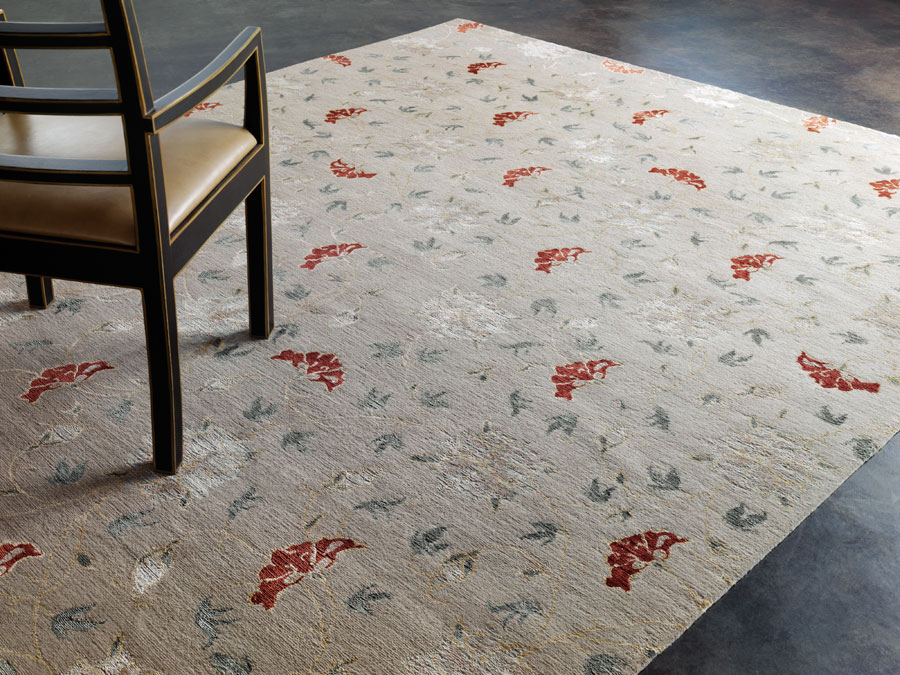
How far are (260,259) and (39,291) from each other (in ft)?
1.93

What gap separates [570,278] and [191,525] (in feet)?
3.93

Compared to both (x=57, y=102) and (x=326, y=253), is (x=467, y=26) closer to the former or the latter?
(x=326, y=253)

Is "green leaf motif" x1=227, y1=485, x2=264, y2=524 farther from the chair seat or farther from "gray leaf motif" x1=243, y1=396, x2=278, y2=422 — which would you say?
the chair seat

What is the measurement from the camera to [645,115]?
3.32 meters

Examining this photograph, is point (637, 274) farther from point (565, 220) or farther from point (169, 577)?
point (169, 577)

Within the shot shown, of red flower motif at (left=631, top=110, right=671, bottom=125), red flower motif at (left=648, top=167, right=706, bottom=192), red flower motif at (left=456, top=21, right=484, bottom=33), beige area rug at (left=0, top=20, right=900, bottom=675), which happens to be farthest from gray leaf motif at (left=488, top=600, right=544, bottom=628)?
red flower motif at (left=456, top=21, right=484, bottom=33)

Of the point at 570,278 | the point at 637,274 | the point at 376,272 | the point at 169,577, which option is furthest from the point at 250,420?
the point at 637,274

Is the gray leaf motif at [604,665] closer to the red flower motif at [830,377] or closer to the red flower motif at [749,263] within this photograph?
the red flower motif at [830,377]

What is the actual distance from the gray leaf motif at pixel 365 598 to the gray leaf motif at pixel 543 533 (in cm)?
27

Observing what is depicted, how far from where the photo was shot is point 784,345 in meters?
1.99

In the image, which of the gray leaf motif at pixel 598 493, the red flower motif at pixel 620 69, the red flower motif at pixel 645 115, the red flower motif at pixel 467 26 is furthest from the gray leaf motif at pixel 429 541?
the red flower motif at pixel 467 26

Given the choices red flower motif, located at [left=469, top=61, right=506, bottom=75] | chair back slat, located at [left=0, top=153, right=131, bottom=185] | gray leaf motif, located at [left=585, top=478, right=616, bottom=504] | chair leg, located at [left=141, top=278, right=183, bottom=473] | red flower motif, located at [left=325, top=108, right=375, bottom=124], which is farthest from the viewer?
red flower motif, located at [left=469, top=61, right=506, bottom=75]

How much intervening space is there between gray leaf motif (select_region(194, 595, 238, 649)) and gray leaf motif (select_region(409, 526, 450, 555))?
0.32 meters

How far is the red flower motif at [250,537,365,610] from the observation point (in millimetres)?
1350
